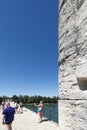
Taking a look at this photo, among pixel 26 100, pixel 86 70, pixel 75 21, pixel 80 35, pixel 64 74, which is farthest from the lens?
pixel 26 100

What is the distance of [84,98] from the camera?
2129 millimetres

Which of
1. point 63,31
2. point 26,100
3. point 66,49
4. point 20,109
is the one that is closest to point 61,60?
point 66,49

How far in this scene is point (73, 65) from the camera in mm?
2396

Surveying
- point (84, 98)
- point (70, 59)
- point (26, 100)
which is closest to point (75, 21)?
point (70, 59)

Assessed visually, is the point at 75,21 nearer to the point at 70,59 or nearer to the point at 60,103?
the point at 70,59

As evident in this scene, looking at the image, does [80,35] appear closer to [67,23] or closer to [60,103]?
[67,23]

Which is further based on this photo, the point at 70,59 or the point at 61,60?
the point at 61,60

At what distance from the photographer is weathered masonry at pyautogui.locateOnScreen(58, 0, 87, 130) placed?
7.11 ft

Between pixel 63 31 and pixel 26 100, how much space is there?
7509cm

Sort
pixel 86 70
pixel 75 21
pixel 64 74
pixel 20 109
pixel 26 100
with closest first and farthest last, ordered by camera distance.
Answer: pixel 86 70
pixel 75 21
pixel 64 74
pixel 20 109
pixel 26 100

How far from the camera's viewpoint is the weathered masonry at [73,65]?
2.17 meters

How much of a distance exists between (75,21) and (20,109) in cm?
2260

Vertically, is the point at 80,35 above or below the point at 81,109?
above

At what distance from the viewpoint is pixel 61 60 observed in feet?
8.98
